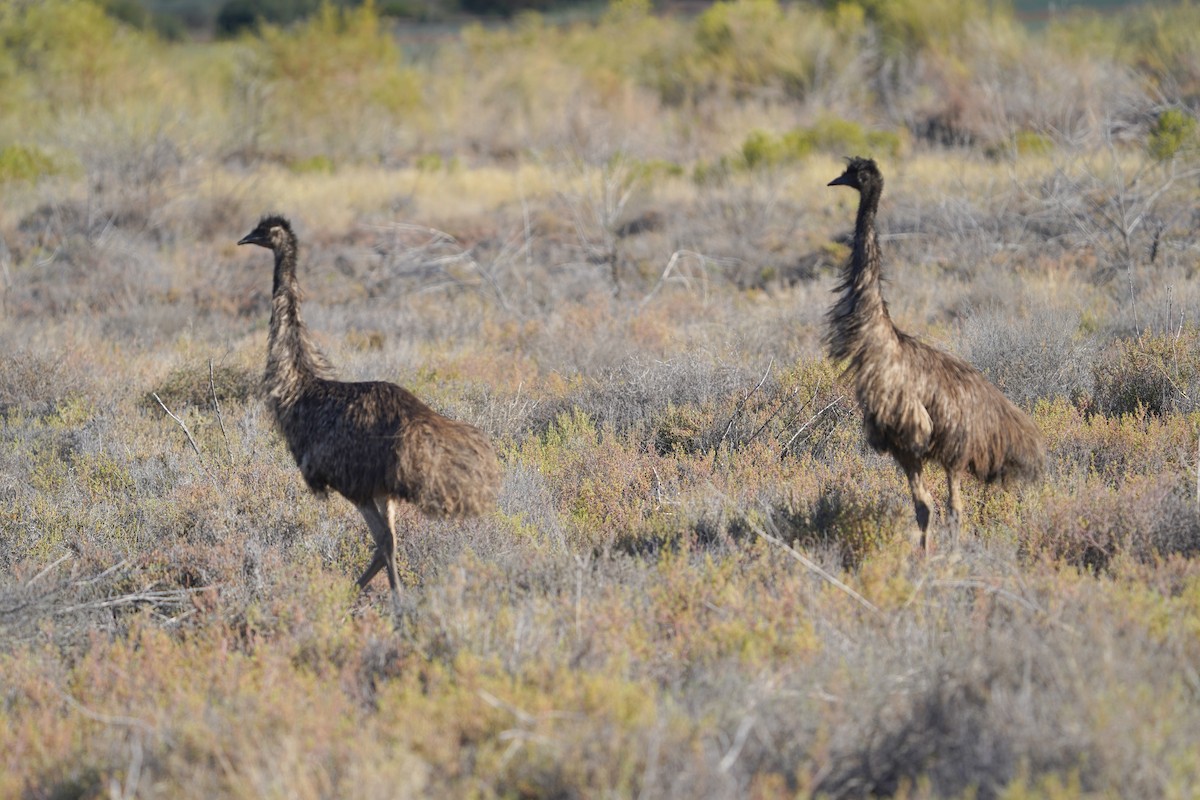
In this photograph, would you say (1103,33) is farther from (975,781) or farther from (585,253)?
A: (975,781)

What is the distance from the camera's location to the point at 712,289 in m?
13.4

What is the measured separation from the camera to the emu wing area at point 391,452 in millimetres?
5719

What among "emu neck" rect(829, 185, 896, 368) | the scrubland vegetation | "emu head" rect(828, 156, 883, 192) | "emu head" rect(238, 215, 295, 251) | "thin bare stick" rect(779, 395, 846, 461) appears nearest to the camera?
the scrubland vegetation

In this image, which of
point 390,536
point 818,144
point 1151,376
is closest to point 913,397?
point 390,536

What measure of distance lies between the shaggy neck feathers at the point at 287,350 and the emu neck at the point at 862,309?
264cm

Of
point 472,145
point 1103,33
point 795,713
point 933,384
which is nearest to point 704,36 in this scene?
point 472,145

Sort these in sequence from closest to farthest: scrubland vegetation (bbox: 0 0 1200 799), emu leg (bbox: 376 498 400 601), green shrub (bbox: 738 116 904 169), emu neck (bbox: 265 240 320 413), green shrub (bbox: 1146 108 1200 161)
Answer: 1. scrubland vegetation (bbox: 0 0 1200 799)
2. emu leg (bbox: 376 498 400 601)
3. emu neck (bbox: 265 240 320 413)
4. green shrub (bbox: 1146 108 1200 161)
5. green shrub (bbox: 738 116 904 169)

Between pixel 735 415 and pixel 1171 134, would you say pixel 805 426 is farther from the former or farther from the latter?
pixel 1171 134

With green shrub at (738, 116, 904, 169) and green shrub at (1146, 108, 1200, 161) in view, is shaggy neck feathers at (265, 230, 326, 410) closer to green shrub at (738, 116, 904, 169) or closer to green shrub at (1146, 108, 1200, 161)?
green shrub at (1146, 108, 1200, 161)

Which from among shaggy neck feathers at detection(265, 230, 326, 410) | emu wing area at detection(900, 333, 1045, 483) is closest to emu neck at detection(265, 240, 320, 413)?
shaggy neck feathers at detection(265, 230, 326, 410)

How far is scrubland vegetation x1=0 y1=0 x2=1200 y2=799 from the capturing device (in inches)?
161

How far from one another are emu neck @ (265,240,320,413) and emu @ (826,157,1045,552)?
8.72 ft

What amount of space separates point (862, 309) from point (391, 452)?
2311mm

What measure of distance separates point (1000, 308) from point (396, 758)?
7.74 metres
